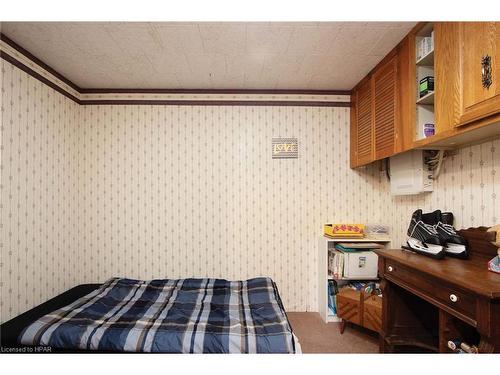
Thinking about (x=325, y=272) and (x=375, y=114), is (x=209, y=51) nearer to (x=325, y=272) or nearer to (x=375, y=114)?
(x=375, y=114)

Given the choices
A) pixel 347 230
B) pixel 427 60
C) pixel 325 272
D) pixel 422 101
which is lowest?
Answer: pixel 325 272

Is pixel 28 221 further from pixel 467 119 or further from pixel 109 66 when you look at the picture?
pixel 467 119

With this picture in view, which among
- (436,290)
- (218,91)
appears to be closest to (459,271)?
(436,290)

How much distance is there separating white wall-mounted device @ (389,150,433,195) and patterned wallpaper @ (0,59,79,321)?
3.26 metres

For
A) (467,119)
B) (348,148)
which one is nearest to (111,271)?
(348,148)

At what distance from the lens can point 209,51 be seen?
2230mm

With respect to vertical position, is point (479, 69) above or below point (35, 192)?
above

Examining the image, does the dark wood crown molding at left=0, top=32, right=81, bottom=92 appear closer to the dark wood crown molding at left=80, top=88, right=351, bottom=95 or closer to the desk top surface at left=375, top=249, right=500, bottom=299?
the dark wood crown molding at left=80, top=88, right=351, bottom=95

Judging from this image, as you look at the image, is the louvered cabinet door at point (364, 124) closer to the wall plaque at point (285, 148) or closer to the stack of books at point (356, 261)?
the wall plaque at point (285, 148)

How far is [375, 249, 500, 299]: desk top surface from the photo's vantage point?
1.12 meters

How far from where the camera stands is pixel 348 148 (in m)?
3.12

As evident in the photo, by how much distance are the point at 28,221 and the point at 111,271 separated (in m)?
1.06

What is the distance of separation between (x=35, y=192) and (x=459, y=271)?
3.10 metres
